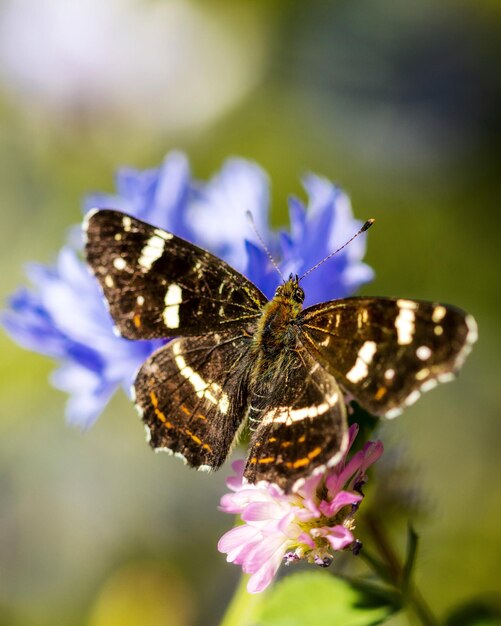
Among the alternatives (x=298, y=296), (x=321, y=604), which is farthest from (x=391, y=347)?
(x=321, y=604)

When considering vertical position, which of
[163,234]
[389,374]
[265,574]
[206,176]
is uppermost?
[206,176]

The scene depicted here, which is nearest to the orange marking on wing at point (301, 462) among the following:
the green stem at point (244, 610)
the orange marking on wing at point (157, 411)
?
the orange marking on wing at point (157, 411)

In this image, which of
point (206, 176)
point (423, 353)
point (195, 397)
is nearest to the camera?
point (423, 353)

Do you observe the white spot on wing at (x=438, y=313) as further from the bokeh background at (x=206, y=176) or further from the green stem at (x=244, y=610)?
the bokeh background at (x=206, y=176)

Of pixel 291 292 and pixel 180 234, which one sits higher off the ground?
pixel 180 234

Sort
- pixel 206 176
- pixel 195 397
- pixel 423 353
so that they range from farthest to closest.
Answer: pixel 206 176 < pixel 195 397 < pixel 423 353

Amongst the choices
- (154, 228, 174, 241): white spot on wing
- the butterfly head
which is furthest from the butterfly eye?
(154, 228, 174, 241): white spot on wing

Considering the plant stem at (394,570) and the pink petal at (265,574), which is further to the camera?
the plant stem at (394,570)

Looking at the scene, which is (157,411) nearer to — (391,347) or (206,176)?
(391,347)
